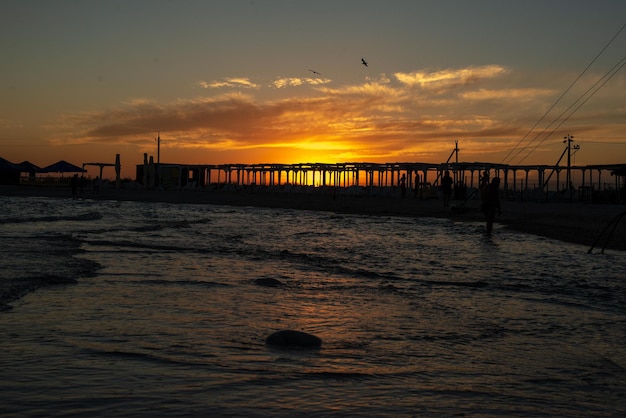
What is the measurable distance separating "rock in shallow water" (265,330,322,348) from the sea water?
0.12m

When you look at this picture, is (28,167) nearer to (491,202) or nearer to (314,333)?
(491,202)

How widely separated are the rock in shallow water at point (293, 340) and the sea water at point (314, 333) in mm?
121

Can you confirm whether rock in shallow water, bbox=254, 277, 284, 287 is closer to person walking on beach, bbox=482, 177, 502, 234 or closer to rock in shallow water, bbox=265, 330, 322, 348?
rock in shallow water, bbox=265, 330, 322, 348

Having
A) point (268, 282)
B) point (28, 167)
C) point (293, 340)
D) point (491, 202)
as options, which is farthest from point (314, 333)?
point (28, 167)

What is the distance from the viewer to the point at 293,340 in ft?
18.1

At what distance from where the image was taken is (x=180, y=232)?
19.4 meters

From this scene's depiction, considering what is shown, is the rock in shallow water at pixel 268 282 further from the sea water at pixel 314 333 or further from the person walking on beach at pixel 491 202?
the person walking on beach at pixel 491 202

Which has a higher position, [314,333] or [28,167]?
[28,167]

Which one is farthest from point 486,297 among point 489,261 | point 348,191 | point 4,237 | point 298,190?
point 298,190

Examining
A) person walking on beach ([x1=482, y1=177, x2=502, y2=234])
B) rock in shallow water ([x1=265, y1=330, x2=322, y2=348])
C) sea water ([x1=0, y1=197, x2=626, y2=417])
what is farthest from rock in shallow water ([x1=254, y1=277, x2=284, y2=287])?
person walking on beach ([x1=482, y1=177, x2=502, y2=234])

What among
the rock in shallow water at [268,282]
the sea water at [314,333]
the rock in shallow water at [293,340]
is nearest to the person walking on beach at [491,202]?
the sea water at [314,333]

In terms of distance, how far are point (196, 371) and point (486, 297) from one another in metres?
4.85

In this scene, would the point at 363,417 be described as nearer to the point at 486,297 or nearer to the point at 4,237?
the point at 486,297

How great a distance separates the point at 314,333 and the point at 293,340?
0.57 metres
